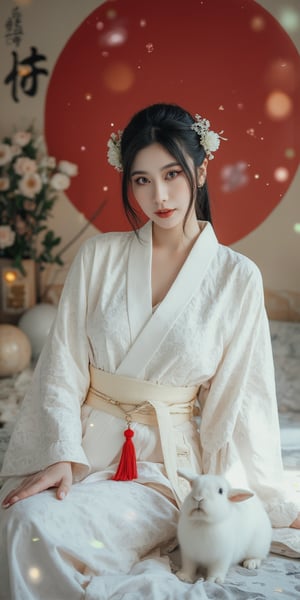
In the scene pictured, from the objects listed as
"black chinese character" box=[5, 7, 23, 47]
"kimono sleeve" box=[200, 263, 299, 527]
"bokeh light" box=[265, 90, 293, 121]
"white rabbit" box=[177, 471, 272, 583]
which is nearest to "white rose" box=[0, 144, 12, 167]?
"black chinese character" box=[5, 7, 23, 47]

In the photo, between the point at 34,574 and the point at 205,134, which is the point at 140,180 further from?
the point at 34,574

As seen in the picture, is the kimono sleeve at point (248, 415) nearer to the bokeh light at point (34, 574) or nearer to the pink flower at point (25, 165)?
the bokeh light at point (34, 574)

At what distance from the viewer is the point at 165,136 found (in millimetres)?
1669

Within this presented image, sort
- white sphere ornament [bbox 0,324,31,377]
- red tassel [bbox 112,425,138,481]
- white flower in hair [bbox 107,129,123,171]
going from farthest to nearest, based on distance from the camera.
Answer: white sphere ornament [bbox 0,324,31,377] → white flower in hair [bbox 107,129,123,171] → red tassel [bbox 112,425,138,481]

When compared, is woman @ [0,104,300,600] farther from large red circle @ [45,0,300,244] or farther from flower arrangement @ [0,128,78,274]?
flower arrangement @ [0,128,78,274]

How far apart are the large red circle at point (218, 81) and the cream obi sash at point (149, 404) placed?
1344 millimetres

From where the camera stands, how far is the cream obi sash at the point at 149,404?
1.67 metres

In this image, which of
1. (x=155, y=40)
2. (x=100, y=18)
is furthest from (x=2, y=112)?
(x=155, y=40)

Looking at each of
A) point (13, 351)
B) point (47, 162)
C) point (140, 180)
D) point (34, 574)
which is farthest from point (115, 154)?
point (47, 162)

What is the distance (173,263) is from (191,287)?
0.10 m

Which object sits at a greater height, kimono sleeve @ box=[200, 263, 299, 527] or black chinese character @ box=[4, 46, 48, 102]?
black chinese character @ box=[4, 46, 48, 102]

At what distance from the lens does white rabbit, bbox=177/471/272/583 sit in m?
1.42

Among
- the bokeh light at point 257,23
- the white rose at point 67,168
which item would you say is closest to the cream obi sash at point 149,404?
the bokeh light at point 257,23

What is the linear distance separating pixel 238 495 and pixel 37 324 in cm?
236
